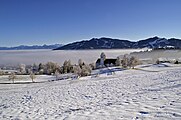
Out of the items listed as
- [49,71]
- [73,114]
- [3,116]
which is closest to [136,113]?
[73,114]

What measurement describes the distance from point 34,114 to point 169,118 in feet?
21.9

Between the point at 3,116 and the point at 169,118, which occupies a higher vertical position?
the point at 169,118

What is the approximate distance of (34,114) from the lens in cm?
1100

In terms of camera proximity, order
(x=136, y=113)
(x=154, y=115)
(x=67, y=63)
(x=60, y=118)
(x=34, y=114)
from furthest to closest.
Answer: (x=67, y=63), (x=34, y=114), (x=60, y=118), (x=136, y=113), (x=154, y=115)

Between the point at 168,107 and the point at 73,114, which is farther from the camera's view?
the point at 73,114

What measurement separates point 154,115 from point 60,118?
398 cm

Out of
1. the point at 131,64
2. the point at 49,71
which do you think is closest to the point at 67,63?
the point at 49,71

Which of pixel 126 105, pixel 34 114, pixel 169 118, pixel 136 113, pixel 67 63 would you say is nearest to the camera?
pixel 169 118

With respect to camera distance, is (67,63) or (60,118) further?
(67,63)

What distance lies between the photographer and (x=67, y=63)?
120562 mm

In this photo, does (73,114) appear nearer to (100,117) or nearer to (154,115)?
(100,117)

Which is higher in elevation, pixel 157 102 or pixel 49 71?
pixel 157 102

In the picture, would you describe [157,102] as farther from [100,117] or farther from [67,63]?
[67,63]

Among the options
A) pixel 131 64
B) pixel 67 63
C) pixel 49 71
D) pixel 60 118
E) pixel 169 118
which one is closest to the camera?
pixel 169 118
